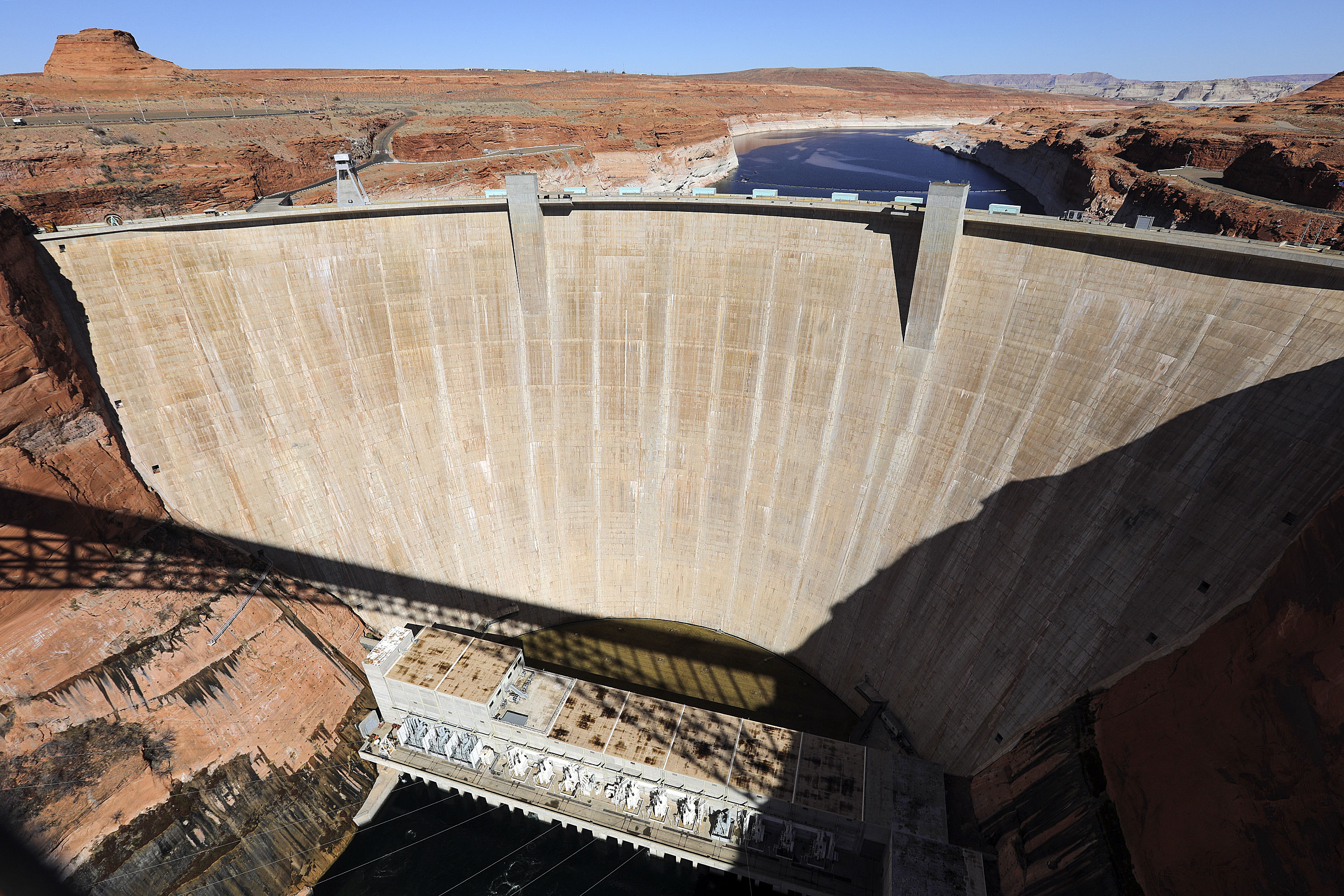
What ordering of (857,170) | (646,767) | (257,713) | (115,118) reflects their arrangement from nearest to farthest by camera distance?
(646,767) < (257,713) < (115,118) < (857,170)

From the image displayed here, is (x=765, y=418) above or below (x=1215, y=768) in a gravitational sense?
above

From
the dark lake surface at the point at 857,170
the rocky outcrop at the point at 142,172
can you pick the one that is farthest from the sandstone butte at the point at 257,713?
the dark lake surface at the point at 857,170

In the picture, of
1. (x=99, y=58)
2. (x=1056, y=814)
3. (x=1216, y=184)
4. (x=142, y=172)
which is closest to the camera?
(x=1056, y=814)

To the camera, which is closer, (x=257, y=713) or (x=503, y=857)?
(x=257, y=713)

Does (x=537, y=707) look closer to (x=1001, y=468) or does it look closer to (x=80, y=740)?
(x=80, y=740)

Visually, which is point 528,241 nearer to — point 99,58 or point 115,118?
point 115,118

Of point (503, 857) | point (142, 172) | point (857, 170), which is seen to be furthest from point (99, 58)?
point (857, 170)

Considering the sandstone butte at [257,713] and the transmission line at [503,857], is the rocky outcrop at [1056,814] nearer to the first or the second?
the sandstone butte at [257,713]
